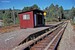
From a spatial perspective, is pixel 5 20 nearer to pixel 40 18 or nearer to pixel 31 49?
pixel 40 18

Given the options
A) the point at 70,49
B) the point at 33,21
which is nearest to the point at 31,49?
the point at 70,49

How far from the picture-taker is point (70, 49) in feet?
30.9

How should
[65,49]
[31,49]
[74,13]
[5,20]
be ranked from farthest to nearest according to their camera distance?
[74,13] → [5,20] → [31,49] → [65,49]

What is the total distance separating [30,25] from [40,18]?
6.69 metres

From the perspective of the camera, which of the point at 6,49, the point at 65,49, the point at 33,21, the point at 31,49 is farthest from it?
the point at 33,21

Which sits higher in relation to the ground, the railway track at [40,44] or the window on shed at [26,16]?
the window on shed at [26,16]

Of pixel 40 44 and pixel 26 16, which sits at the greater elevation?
pixel 26 16

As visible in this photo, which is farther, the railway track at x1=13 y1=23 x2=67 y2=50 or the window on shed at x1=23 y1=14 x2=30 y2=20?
the window on shed at x1=23 y1=14 x2=30 y2=20

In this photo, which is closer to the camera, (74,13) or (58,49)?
(58,49)

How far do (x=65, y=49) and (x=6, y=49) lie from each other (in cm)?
330

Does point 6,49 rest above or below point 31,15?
below

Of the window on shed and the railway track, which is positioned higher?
the window on shed

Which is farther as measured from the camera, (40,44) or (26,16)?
(26,16)

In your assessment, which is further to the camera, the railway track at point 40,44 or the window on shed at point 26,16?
Result: the window on shed at point 26,16
